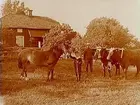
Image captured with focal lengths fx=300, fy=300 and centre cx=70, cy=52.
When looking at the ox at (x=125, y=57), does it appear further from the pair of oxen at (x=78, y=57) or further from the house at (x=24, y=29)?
the house at (x=24, y=29)

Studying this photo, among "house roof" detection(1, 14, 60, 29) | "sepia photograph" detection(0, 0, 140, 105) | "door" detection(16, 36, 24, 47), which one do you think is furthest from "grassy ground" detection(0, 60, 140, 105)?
"house roof" detection(1, 14, 60, 29)

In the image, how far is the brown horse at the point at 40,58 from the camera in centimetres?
195

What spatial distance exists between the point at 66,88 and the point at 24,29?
477 mm

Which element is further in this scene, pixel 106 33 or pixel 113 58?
pixel 113 58

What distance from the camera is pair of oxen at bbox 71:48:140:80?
6.63 ft

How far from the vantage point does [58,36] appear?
6.32ft

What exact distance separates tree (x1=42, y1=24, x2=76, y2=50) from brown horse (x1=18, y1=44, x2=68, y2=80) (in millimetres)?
38

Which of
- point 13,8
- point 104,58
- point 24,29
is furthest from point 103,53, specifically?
point 13,8

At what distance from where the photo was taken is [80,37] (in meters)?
1.96

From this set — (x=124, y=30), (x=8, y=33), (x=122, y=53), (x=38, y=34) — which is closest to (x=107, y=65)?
(x=122, y=53)

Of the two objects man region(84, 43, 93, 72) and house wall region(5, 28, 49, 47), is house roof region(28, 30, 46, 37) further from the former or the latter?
man region(84, 43, 93, 72)

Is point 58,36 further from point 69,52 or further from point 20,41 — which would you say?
point 20,41

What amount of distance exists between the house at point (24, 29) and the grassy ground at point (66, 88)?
0.48 feet

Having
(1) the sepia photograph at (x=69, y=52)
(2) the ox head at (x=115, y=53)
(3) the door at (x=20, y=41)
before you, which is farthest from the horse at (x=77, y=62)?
(3) the door at (x=20, y=41)
